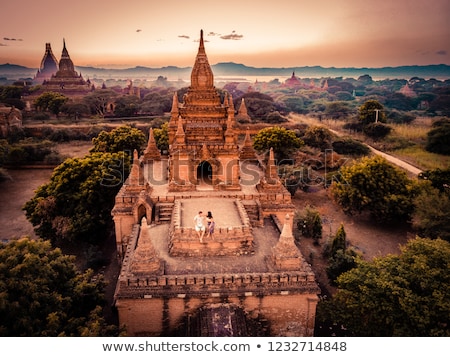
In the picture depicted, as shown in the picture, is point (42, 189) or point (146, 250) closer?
point (146, 250)

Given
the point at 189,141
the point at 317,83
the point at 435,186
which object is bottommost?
the point at 435,186

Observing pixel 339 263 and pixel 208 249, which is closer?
pixel 208 249

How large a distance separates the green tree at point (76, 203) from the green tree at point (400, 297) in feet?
42.1

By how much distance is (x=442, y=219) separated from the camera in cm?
1895

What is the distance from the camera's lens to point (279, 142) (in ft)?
116

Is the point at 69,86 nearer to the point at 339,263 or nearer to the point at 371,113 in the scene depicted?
the point at 371,113

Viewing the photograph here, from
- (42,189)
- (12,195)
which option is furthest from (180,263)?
(12,195)

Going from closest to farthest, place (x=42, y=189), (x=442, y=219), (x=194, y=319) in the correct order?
(x=194, y=319) → (x=442, y=219) → (x=42, y=189)

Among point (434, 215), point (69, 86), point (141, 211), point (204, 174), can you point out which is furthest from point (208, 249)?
point (69, 86)

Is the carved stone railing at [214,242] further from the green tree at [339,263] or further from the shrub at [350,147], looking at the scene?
the shrub at [350,147]

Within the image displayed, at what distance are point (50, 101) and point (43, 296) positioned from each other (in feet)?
117

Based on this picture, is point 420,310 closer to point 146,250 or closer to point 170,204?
point 146,250

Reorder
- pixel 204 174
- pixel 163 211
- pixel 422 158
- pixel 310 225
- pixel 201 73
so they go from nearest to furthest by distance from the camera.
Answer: pixel 163 211, pixel 201 73, pixel 204 174, pixel 310 225, pixel 422 158

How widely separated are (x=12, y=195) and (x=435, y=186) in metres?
29.6
